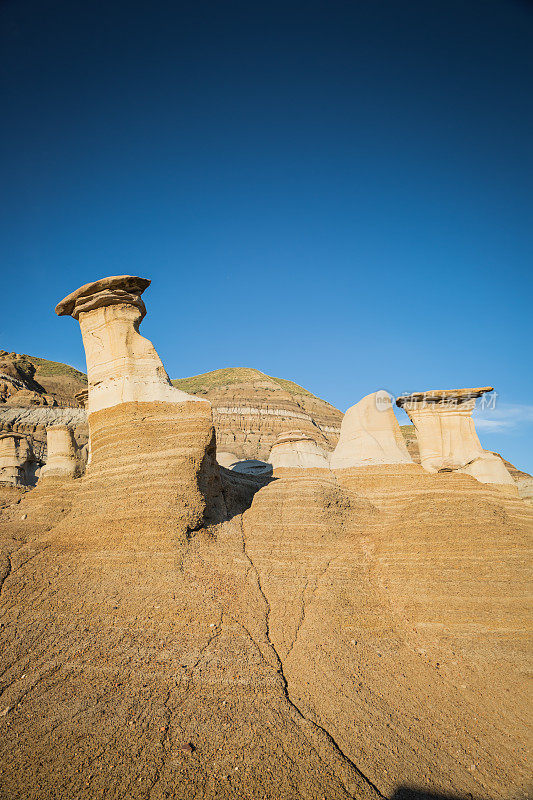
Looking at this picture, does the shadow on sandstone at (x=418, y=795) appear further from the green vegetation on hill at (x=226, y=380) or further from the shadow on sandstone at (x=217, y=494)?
the green vegetation on hill at (x=226, y=380)

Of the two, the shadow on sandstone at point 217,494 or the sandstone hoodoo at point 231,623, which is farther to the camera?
the shadow on sandstone at point 217,494

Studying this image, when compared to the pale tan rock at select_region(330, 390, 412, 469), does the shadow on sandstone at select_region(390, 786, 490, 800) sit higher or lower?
lower

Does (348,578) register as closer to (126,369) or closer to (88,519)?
(88,519)

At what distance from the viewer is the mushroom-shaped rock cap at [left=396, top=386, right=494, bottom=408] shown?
17.4 metres

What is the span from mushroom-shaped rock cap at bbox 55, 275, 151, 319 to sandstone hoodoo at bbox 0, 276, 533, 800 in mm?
44

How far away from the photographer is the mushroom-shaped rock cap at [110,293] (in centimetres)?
870

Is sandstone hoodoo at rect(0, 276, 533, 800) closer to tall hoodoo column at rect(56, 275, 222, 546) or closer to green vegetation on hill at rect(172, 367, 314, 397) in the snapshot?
tall hoodoo column at rect(56, 275, 222, 546)

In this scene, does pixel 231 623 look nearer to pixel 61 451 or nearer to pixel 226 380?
pixel 61 451

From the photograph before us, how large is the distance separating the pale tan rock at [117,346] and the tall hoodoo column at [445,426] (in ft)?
40.4

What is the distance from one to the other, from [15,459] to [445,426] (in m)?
18.9

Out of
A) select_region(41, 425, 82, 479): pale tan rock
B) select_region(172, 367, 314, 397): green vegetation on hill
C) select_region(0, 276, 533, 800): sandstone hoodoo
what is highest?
select_region(172, 367, 314, 397): green vegetation on hill

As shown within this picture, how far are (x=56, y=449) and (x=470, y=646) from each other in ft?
47.3

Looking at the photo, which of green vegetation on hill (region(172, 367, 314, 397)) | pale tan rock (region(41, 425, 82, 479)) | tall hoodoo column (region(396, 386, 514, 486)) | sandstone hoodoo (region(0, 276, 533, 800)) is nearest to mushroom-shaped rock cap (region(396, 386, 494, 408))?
tall hoodoo column (region(396, 386, 514, 486))

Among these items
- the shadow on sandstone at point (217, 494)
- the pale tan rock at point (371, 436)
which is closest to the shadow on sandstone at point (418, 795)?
the shadow on sandstone at point (217, 494)
